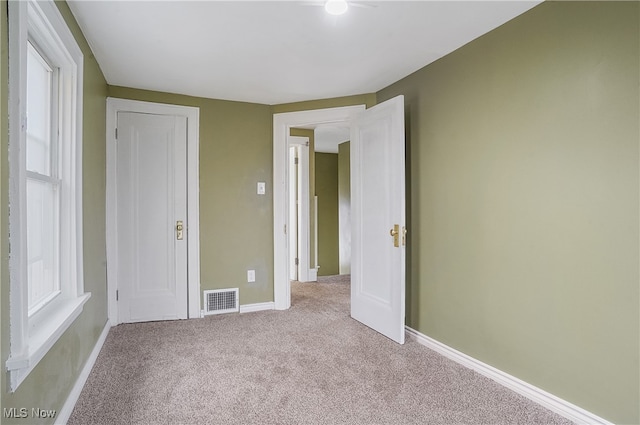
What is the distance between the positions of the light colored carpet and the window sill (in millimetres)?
531

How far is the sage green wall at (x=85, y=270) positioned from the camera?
1136 mm

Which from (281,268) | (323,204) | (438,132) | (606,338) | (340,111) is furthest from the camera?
(323,204)

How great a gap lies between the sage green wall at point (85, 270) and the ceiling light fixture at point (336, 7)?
1295 mm

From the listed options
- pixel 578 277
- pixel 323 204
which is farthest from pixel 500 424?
pixel 323 204

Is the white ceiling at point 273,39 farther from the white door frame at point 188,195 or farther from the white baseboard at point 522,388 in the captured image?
the white baseboard at point 522,388

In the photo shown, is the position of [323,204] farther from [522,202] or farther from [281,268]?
[522,202]

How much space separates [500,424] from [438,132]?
182 centimetres

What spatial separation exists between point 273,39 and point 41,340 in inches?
77.1

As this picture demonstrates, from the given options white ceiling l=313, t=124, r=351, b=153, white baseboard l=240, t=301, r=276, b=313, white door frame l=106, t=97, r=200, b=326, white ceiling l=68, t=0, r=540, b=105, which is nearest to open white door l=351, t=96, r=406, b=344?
white ceiling l=68, t=0, r=540, b=105

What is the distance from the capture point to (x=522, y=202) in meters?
1.97

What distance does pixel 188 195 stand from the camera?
3.35m

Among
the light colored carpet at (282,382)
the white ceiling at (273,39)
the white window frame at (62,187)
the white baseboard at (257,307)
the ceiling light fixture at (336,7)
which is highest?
the white ceiling at (273,39)

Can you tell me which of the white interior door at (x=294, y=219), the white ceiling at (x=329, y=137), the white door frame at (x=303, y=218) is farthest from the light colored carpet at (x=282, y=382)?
the white ceiling at (x=329, y=137)

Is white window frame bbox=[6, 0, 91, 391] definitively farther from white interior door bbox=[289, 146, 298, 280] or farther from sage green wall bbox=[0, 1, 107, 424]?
white interior door bbox=[289, 146, 298, 280]
